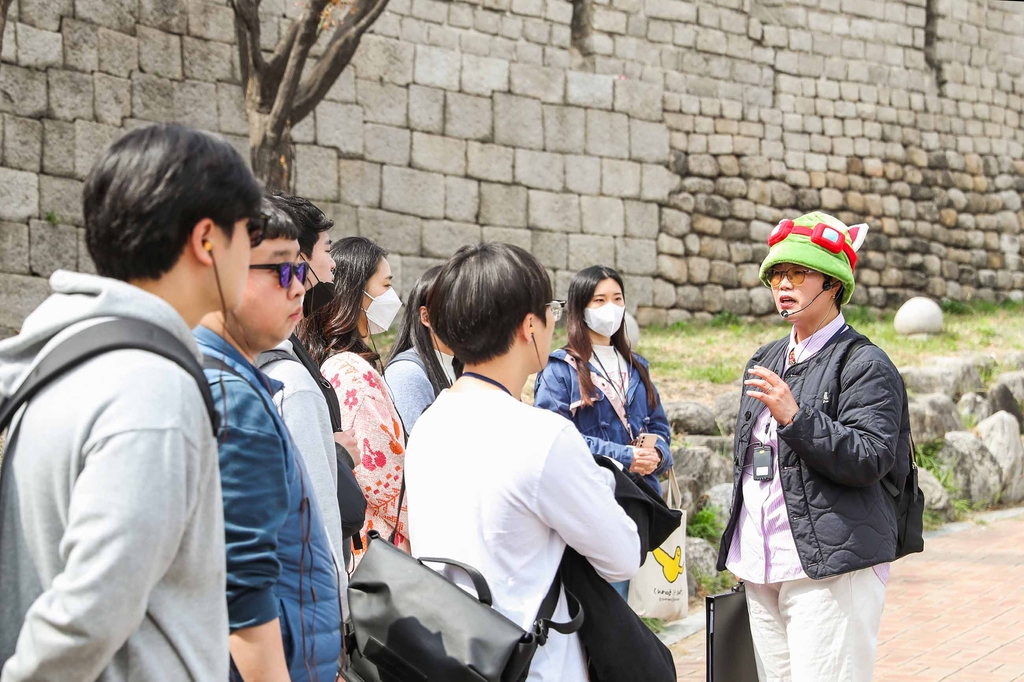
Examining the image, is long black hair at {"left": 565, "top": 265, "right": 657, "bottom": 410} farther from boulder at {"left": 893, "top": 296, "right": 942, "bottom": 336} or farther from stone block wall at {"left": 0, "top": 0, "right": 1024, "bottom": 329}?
boulder at {"left": 893, "top": 296, "right": 942, "bottom": 336}

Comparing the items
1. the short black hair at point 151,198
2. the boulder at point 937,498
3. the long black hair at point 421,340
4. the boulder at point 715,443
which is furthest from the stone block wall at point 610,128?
the short black hair at point 151,198

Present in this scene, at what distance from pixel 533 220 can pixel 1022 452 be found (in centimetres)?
543

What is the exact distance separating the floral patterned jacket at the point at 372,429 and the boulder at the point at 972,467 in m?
5.65

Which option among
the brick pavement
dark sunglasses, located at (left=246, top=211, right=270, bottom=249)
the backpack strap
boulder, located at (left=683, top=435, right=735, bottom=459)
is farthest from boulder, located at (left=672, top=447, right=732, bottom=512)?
dark sunglasses, located at (left=246, top=211, right=270, bottom=249)

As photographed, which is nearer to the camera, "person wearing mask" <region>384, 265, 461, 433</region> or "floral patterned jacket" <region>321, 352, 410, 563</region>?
"floral patterned jacket" <region>321, 352, 410, 563</region>

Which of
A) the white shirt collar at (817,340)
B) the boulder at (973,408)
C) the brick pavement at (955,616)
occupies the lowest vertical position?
the brick pavement at (955,616)

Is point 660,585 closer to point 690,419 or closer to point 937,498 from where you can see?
point 690,419

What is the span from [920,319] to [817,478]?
879 centimetres

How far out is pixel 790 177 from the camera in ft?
44.9

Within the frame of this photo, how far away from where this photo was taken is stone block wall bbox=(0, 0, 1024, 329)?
28.5 ft

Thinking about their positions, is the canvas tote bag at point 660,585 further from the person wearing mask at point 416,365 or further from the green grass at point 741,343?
the green grass at point 741,343

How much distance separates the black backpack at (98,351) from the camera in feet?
4.35

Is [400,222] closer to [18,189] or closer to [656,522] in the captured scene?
[18,189]

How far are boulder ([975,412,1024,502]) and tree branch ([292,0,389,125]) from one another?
18.1 ft
